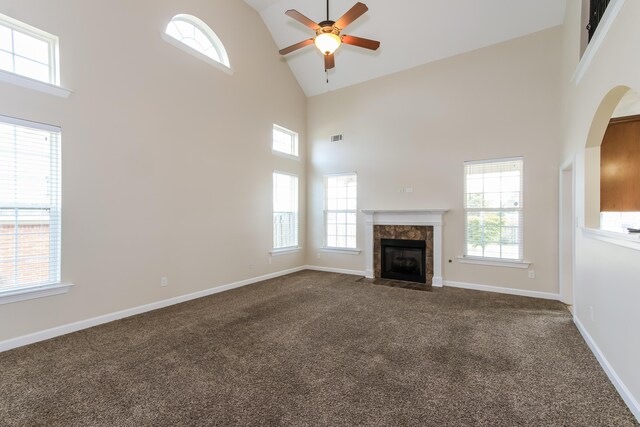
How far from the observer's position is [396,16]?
201 inches

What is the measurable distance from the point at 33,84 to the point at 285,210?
4.37m

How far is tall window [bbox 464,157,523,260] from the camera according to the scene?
4.90 metres

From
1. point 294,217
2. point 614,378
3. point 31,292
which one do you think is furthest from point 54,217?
point 614,378

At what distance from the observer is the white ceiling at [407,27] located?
4598mm

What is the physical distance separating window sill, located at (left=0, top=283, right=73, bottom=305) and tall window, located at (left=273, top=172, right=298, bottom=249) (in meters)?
3.56

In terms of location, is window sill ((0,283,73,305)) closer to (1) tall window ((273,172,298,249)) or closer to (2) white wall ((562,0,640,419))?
(1) tall window ((273,172,298,249))

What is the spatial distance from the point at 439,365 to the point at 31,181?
444cm

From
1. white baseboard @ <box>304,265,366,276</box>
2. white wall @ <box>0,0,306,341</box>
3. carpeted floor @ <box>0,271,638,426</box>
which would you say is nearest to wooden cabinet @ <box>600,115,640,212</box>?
carpeted floor @ <box>0,271,638,426</box>

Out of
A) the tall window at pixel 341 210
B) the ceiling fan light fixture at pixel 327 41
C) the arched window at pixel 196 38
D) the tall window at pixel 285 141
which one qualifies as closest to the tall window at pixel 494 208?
the tall window at pixel 341 210

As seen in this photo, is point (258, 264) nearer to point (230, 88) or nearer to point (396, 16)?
point (230, 88)

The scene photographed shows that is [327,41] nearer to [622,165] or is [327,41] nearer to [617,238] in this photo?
[617,238]

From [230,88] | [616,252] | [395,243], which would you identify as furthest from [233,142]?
[616,252]

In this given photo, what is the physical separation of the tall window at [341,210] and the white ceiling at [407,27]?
2224 millimetres

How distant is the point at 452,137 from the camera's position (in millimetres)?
5402
